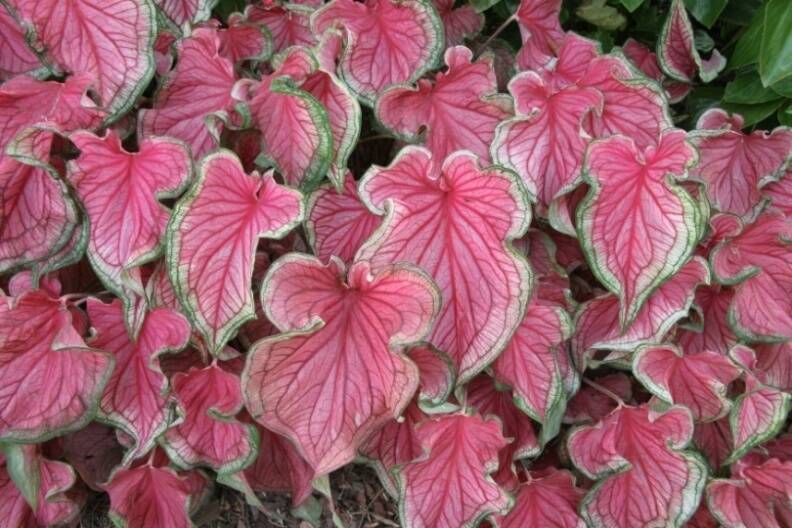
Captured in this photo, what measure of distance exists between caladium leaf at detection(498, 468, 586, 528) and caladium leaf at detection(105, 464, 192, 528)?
0.50 m

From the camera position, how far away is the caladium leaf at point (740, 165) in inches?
54.8

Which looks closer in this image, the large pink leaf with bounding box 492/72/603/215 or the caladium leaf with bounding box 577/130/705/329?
the caladium leaf with bounding box 577/130/705/329

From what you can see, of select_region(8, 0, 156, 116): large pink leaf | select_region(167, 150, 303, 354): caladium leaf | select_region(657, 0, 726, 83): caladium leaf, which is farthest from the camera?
select_region(657, 0, 726, 83): caladium leaf

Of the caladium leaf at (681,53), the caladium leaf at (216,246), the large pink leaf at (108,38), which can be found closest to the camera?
the caladium leaf at (216,246)

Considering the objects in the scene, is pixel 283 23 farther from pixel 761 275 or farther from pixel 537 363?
pixel 761 275

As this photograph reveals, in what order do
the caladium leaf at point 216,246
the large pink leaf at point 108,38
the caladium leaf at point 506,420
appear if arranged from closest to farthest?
1. the caladium leaf at point 216,246
2. the large pink leaf at point 108,38
3. the caladium leaf at point 506,420

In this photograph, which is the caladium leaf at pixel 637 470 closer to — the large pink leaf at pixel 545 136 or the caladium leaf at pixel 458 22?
the large pink leaf at pixel 545 136

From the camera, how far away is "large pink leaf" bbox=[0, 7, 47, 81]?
4.29 ft

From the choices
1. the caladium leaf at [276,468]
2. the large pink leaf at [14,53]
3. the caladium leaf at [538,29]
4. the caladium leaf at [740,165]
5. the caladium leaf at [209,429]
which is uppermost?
the large pink leaf at [14,53]

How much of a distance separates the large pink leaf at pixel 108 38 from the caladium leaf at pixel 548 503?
33.1 inches

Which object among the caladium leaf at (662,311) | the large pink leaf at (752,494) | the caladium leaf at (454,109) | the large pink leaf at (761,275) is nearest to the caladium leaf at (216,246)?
the caladium leaf at (454,109)

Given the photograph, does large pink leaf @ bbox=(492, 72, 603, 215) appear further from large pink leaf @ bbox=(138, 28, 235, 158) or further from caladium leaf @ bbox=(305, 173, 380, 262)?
large pink leaf @ bbox=(138, 28, 235, 158)

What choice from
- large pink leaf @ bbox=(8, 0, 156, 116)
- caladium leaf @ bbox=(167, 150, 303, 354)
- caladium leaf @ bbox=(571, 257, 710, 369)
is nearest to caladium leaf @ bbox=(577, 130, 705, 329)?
caladium leaf @ bbox=(571, 257, 710, 369)

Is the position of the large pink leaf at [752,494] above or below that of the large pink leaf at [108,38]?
below
